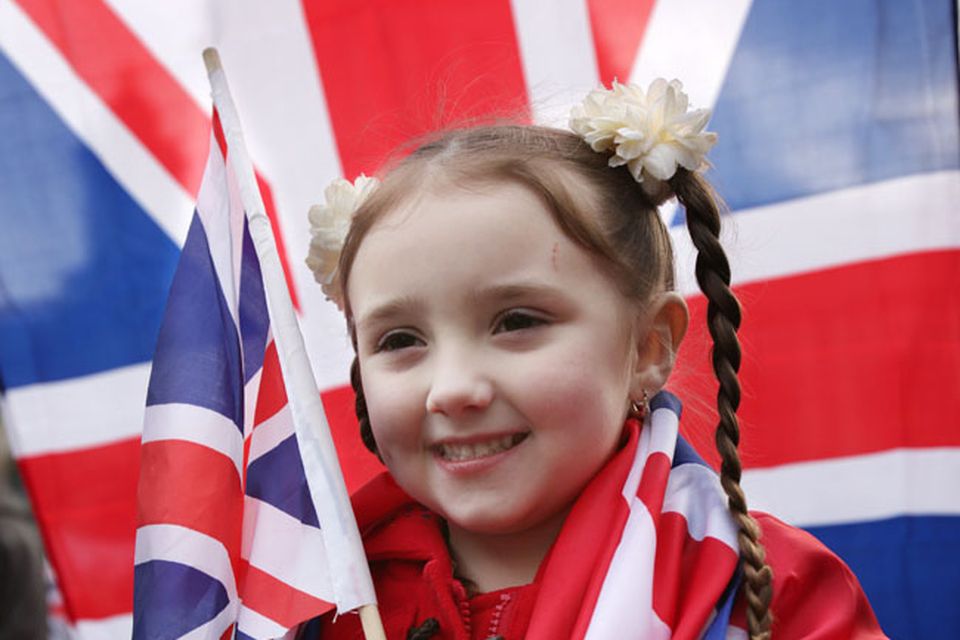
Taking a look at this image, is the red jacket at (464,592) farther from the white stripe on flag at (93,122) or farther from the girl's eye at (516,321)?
the white stripe on flag at (93,122)

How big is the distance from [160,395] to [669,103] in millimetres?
872

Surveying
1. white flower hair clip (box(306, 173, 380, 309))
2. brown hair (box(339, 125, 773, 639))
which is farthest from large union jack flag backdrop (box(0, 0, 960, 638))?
brown hair (box(339, 125, 773, 639))

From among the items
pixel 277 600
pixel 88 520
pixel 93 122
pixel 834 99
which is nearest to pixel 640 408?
pixel 277 600

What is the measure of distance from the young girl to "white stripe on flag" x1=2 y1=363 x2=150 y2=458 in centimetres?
84

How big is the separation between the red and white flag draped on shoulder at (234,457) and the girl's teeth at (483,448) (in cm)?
17

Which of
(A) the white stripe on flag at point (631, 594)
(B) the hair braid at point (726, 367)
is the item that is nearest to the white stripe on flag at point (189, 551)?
(A) the white stripe on flag at point (631, 594)

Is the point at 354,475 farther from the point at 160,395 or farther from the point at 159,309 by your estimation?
the point at 160,395

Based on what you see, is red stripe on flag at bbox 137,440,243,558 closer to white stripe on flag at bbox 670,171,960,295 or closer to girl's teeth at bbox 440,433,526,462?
girl's teeth at bbox 440,433,526,462

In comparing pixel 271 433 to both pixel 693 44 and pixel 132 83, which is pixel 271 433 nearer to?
pixel 132 83

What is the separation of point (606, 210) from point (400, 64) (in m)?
1.00

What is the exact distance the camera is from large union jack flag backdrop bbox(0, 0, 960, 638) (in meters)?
2.47

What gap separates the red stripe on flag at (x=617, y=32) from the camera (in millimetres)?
2627

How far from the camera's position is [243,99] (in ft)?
8.96

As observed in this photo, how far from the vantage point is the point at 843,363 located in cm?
251
